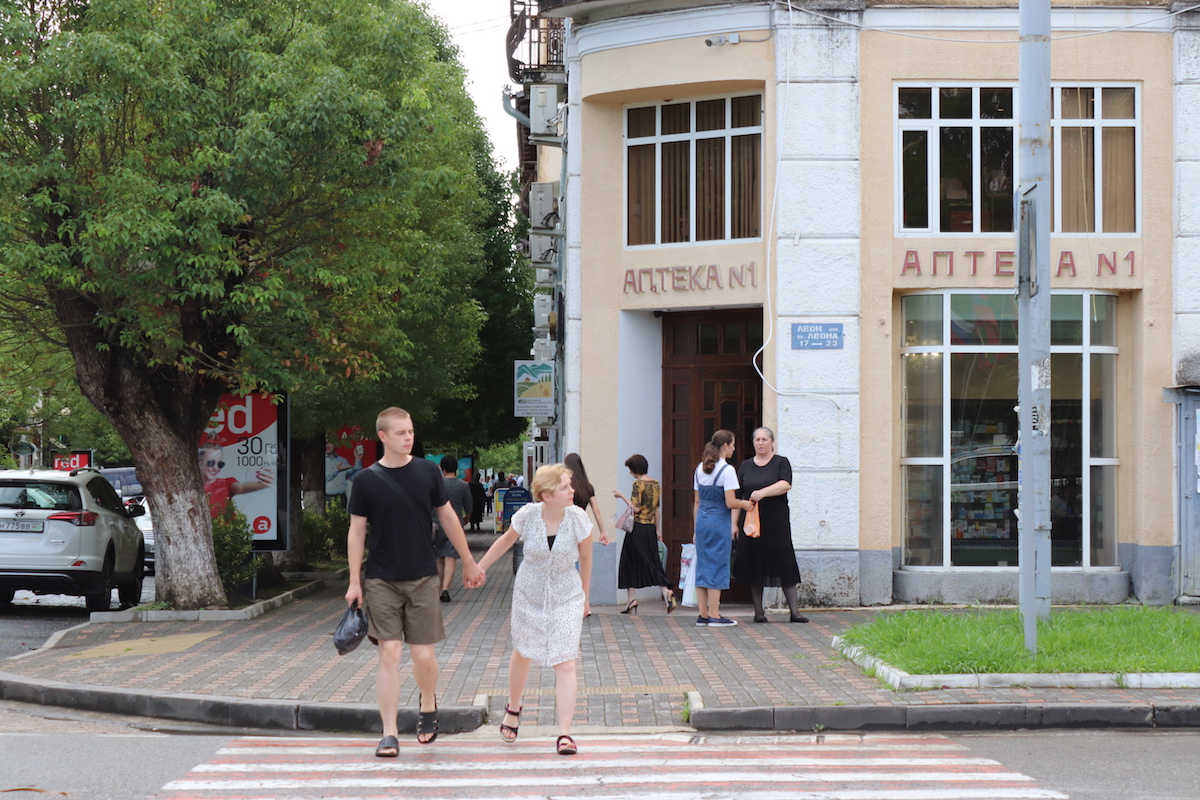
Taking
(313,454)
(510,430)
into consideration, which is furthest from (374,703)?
(510,430)

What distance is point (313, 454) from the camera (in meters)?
25.9

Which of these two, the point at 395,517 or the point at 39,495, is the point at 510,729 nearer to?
the point at 395,517

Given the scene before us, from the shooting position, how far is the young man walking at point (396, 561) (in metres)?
7.49

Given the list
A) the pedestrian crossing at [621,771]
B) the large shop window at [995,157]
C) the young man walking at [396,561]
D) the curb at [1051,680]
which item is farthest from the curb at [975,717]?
the large shop window at [995,157]

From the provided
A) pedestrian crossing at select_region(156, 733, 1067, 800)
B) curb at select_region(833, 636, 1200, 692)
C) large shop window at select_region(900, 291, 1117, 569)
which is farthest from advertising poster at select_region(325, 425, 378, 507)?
pedestrian crossing at select_region(156, 733, 1067, 800)

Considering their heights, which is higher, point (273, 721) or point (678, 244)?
point (678, 244)

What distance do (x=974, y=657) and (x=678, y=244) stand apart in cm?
A: 701

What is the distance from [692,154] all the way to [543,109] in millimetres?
7004

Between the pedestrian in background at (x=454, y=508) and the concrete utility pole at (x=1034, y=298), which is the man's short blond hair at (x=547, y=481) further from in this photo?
the pedestrian in background at (x=454, y=508)

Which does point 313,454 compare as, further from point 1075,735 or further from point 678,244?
point 1075,735

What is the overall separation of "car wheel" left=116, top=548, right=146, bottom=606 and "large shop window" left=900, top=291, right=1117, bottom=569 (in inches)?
381

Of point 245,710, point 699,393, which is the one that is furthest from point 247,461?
point 245,710

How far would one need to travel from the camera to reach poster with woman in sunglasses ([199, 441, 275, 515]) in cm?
1666

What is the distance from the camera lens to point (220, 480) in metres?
16.7
